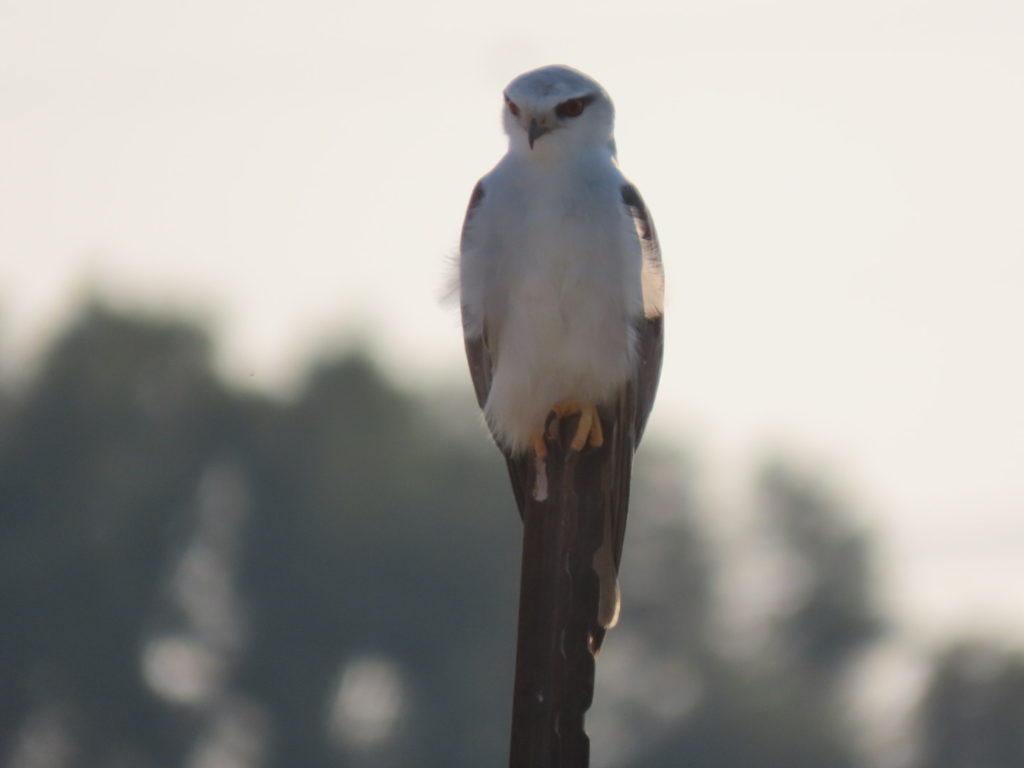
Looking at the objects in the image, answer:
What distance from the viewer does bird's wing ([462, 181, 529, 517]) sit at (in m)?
9.61

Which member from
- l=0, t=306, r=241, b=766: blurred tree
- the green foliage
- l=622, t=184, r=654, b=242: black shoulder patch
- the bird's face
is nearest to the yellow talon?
l=622, t=184, r=654, b=242: black shoulder patch

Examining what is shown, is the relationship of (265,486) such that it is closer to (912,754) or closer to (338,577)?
(338,577)

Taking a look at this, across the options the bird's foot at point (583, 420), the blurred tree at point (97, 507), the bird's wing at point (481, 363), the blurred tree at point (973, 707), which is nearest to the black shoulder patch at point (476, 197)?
the bird's wing at point (481, 363)

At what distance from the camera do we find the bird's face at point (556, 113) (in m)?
9.51

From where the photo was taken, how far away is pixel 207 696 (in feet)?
133

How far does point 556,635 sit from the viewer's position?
889 centimetres

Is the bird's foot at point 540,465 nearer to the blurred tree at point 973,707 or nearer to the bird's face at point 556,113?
the bird's face at point 556,113

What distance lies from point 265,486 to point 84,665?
17.2 feet

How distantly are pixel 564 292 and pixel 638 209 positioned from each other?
55 cm

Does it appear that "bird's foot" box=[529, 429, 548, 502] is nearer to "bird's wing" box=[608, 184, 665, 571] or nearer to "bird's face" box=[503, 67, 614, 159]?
"bird's wing" box=[608, 184, 665, 571]

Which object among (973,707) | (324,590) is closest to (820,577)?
(973,707)

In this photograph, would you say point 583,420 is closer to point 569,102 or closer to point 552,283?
point 552,283

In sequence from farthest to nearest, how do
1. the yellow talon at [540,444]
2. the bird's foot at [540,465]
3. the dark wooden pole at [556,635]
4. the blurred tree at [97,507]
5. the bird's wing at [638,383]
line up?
the blurred tree at [97,507] < the yellow talon at [540,444] < the bird's wing at [638,383] < the bird's foot at [540,465] < the dark wooden pole at [556,635]

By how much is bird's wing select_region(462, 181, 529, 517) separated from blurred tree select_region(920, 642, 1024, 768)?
31157 mm
